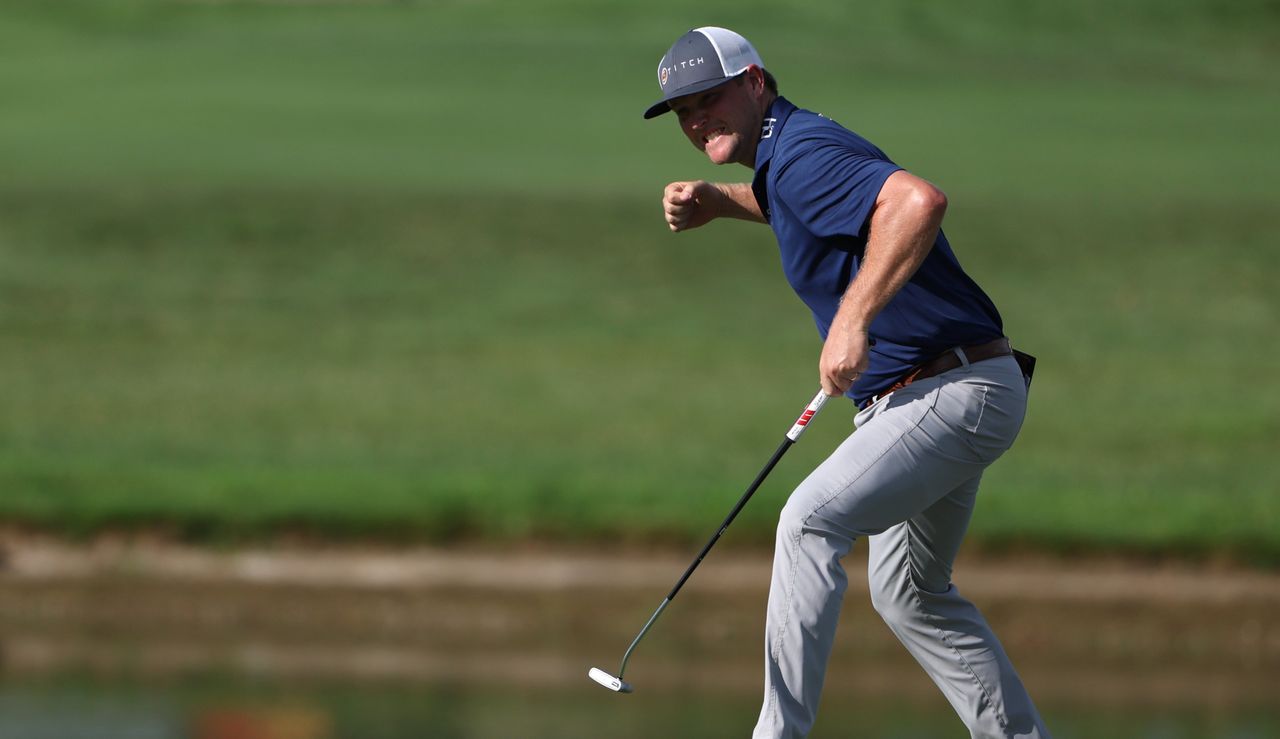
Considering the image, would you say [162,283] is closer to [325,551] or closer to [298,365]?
[298,365]

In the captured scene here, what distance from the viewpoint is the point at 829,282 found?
496 centimetres

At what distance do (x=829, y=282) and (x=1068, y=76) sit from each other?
81.3 feet

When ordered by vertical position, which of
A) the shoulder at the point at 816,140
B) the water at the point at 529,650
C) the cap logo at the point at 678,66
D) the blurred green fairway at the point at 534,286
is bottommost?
the water at the point at 529,650

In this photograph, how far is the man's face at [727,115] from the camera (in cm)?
497

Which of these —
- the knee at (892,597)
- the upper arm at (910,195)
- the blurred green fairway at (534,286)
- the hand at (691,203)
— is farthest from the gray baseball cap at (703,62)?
the blurred green fairway at (534,286)

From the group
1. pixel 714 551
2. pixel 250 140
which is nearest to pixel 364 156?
pixel 250 140

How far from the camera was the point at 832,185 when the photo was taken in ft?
15.5

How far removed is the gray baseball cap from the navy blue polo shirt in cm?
20

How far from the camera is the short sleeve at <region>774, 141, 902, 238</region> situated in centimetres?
468

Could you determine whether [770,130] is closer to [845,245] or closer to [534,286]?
[845,245]

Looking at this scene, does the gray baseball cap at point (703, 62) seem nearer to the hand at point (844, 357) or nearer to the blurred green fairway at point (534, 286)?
the hand at point (844, 357)

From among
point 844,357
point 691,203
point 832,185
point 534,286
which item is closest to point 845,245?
point 832,185

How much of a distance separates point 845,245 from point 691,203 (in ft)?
3.24

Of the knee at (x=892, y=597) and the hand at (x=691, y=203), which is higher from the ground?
the hand at (x=691, y=203)
